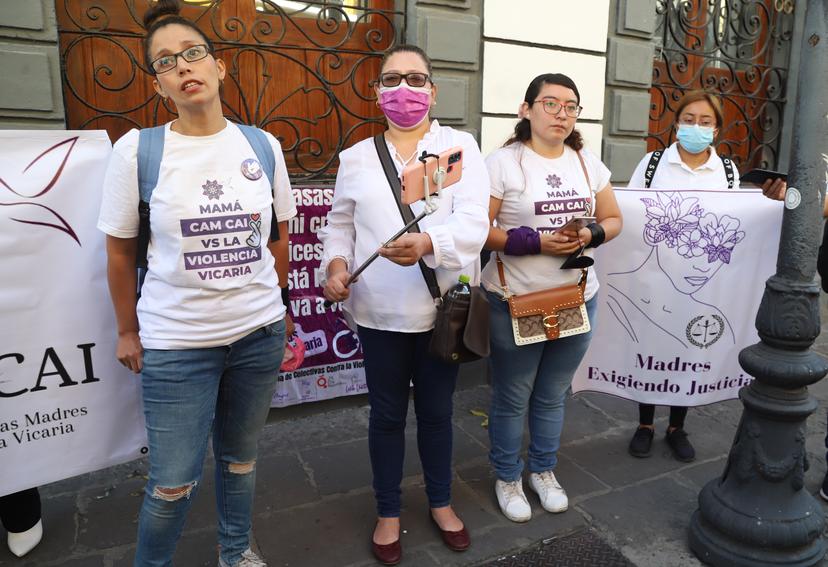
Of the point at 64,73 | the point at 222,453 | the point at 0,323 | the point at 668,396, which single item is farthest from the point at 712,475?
the point at 64,73

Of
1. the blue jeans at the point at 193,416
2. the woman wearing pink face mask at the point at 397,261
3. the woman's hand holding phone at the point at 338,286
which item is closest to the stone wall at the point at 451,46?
the woman wearing pink face mask at the point at 397,261

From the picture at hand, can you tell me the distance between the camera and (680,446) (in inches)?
143

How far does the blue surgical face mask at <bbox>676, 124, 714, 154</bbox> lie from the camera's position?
135 inches

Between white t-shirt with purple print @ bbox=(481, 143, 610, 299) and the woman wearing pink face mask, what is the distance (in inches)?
A: 10.7

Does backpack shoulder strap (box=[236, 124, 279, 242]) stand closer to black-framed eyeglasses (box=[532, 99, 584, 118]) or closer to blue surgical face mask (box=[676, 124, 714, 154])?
black-framed eyeglasses (box=[532, 99, 584, 118])

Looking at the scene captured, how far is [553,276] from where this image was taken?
2.84 metres

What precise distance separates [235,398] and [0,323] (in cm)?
91

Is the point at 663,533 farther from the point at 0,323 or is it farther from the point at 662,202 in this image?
the point at 0,323

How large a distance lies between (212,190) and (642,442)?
2.81m

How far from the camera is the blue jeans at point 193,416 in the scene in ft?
6.69

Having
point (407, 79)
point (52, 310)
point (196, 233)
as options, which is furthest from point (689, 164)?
point (52, 310)

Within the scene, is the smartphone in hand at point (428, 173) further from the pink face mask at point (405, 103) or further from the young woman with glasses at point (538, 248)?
the young woman with glasses at point (538, 248)

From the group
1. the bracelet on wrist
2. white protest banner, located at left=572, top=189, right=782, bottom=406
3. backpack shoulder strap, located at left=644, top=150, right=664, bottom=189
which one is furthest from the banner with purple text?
backpack shoulder strap, located at left=644, top=150, right=664, bottom=189

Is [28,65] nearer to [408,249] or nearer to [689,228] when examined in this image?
[408,249]
